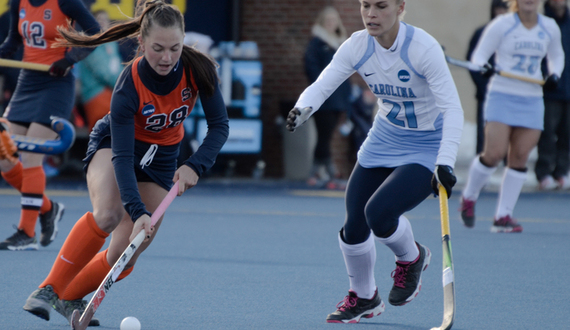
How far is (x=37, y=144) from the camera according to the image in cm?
476

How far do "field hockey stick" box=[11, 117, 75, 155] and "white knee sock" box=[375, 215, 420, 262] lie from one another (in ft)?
6.26

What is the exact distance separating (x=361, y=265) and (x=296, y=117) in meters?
0.79

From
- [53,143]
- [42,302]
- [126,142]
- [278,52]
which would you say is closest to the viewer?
[126,142]

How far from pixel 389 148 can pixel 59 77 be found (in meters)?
2.55

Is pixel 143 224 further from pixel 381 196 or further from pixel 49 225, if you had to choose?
pixel 49 225

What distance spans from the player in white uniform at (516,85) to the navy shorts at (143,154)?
11.0ft

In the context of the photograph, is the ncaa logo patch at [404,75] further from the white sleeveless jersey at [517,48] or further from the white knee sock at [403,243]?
the white sleeveless jersey at [517,48]

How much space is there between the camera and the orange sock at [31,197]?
5398 millimetres

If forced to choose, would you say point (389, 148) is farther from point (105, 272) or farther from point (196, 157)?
point (105, 272)

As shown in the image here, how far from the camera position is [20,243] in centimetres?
541

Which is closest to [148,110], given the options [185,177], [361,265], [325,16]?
[185,177]

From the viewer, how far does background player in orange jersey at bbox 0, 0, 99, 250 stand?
531 centimetres

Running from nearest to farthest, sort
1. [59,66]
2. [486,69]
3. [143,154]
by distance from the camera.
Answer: [143,154], [59,66], [486,69]

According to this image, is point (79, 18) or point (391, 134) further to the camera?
point (79, 18)
